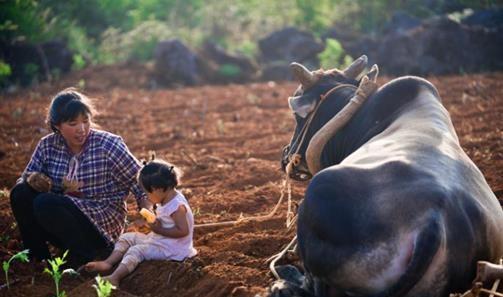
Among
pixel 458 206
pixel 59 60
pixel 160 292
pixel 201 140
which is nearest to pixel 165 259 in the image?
pixel 160 292

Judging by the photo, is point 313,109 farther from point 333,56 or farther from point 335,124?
point 333,56

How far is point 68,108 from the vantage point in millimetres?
5461

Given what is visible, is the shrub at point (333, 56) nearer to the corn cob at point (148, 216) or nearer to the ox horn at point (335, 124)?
the ox horn at point (335, 124)

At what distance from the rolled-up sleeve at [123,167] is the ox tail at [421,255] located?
2.35 m

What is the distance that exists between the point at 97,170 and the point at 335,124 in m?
1.73

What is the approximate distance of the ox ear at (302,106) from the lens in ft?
19.6

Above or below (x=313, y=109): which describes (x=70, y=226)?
below

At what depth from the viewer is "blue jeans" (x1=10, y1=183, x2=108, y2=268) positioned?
5488 mm

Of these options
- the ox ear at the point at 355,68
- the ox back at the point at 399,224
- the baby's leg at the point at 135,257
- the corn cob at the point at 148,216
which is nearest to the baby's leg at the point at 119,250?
the baby's leg at the point at 135,257

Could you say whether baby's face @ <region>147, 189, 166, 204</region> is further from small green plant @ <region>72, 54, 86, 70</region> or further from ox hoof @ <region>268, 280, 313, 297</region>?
small green plant @ <region>72, 54, 86, 70</region>

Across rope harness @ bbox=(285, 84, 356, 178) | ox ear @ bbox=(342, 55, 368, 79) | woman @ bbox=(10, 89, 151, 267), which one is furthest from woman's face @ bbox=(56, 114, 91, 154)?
ox ear @ bbox=(342, 55, 368, 79)

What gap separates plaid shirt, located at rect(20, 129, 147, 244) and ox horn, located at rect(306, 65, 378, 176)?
4.02 ft

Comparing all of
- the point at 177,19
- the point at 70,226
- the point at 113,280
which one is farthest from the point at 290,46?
the point at 113,280

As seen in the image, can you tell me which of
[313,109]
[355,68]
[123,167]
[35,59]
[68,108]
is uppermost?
[68,108]
